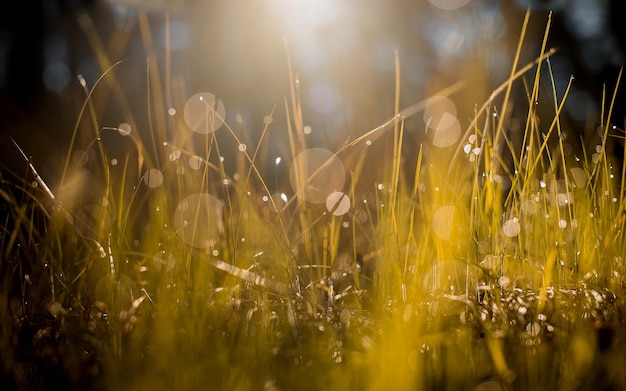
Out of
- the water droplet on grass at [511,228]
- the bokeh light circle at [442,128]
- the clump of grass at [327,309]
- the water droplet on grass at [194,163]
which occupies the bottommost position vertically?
the clump of grass at [327,309]

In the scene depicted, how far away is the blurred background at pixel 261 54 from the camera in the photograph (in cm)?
602

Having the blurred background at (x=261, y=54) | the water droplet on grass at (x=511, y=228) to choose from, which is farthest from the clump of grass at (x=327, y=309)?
the blurred background at (x=261, y=54)

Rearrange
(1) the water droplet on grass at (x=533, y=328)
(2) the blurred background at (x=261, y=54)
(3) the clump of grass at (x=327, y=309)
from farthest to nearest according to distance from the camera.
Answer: (2) the blurred background at (x=261, y=54) → (1) the water droplet on grass at (x=533, y=328) → (3) the clump of grass at (x=327, y=309)

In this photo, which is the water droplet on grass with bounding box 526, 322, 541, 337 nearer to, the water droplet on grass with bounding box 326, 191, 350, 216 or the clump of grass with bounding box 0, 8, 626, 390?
the clump of grass with bounding box 0, 8, 626, 390

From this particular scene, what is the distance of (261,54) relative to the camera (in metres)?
9.19

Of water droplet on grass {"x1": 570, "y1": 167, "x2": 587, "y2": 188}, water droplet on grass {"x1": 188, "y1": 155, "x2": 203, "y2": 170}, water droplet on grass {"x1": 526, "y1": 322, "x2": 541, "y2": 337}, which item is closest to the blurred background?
water droplet on grass {"x1": 570, "y1": 167, "x2": 587, "y2": 188}

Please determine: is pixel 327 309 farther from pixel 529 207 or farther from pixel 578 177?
pixel 578 177

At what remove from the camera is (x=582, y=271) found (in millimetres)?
1214

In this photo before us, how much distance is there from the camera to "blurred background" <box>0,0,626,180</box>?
602 centimetres

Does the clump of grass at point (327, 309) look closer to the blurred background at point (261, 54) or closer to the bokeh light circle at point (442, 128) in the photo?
the bokeh light circle at point (442, 128)

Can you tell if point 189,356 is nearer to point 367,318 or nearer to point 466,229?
point 367,318

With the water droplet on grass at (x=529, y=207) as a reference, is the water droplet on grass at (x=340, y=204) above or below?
below

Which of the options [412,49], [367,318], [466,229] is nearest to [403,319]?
[367,318]

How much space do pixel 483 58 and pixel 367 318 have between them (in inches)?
28.1
